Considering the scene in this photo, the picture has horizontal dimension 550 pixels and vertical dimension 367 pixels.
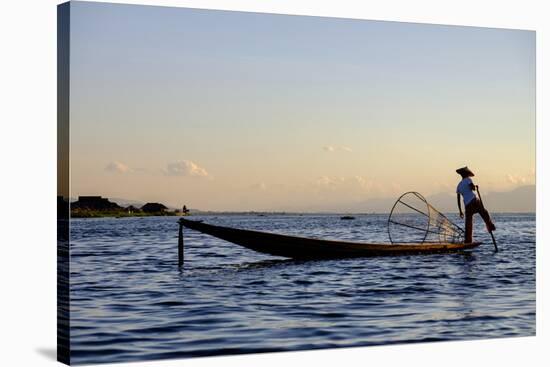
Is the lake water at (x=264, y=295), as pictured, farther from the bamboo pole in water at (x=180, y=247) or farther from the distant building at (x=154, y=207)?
the distant building at (x=154, y=207)

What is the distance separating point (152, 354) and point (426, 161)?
11.8 feet

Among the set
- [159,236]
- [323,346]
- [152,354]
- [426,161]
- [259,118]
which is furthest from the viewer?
[159,236]

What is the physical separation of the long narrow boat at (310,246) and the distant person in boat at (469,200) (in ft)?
2.42

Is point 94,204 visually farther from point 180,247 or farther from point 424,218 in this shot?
point 424,218

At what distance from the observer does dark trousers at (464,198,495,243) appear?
38.2ft

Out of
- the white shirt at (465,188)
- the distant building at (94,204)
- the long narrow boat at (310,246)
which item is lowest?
the long narrow boat at (310,246)

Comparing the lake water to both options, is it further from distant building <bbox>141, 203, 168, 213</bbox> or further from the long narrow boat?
distant building <bbox>141, 203, 168, 213</bbox>

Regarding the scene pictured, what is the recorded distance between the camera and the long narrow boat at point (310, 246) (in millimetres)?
11719

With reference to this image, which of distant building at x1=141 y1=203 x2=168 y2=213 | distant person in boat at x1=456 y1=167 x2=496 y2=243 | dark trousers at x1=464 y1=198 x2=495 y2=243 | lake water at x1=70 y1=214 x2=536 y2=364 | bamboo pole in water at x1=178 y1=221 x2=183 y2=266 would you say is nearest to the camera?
lake water at x1=70 y1=214 x2=536 y2=364

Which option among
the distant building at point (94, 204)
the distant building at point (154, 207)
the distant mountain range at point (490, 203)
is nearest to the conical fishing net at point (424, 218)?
the distant mountain range at point (490, 203)

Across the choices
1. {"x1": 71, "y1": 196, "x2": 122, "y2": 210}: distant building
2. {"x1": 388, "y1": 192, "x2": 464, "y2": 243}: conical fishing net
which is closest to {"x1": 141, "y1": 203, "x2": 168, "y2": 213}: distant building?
{"x1": 71, "y1": 196, "x2": 122, "y2": 210}: distant building

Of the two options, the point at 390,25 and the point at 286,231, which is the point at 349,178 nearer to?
the point at 390,25

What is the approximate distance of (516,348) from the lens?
405 inches
